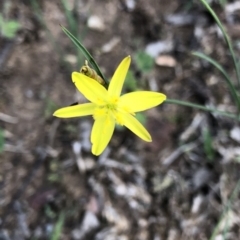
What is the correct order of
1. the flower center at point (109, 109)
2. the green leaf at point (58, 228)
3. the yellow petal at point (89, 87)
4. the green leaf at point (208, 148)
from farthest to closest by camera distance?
the green leaf at point (208, 148) → the green leaf at point (58, 228) → the flower center at point (109, 109) → the yellow petal at point (89, 87)

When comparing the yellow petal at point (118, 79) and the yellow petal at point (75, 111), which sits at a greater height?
the yellow petal at point (118, 79)

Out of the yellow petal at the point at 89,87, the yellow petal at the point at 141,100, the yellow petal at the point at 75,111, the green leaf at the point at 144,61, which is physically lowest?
the yellow petal at the point at 141,100

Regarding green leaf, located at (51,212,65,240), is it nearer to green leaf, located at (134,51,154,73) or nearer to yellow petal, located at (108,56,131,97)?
green leaf, located at (134,51,154,73)

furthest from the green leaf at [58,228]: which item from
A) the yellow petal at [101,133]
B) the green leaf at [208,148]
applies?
the yellow petal at [101,133]

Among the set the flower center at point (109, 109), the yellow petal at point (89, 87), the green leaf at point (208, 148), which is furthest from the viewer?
the green leaf at point (208, 148)

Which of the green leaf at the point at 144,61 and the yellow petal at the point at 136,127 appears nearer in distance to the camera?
the yellow petal at the point at 136,127

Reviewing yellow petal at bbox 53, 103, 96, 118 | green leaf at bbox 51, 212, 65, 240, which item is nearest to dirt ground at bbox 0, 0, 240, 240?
green leaf at bbox 51, 212, 65, 240

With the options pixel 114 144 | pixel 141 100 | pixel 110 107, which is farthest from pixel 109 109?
pixel 114 144

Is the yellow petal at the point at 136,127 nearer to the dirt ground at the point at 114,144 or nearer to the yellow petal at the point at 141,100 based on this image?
the yellow petal at the point at 141,100
